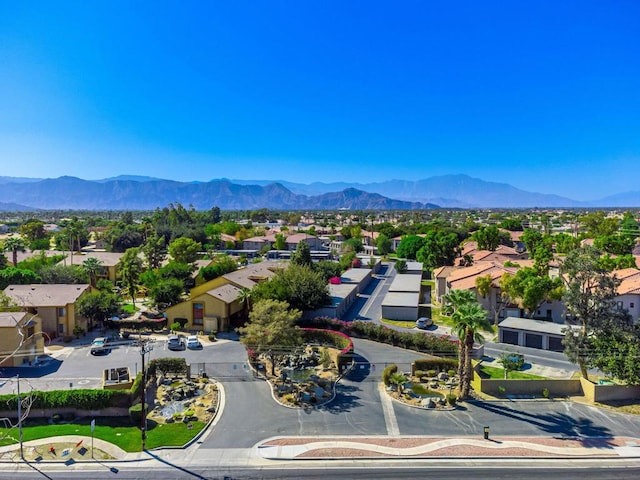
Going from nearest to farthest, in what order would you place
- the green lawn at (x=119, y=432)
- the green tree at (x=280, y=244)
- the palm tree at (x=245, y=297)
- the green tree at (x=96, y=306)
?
the green lawn at (x=119, y=432)
the green tree at (x=96, y=306)
the palm tree at (x=245, y=297)
the green tree at (x=280, y=244)

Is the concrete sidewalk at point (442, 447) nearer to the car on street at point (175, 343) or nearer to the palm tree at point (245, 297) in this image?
the car on street at point (175, 343)

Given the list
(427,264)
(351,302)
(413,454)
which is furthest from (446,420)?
(427,264)

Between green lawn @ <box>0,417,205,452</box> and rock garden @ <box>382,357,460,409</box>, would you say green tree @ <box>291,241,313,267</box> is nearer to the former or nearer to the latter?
rock garden @ <box>382,357,460,409</box>

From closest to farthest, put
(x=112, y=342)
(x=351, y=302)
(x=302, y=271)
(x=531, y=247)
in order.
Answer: (x=112, y=342) → (x=302, y=271) → (x=351, y=302) → (x=531, y=247)

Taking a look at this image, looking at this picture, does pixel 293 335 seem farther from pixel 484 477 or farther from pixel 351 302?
pixel 351 302

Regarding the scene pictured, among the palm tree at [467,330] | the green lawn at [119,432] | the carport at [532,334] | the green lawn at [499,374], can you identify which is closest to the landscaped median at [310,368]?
the green lawn at [119,432]

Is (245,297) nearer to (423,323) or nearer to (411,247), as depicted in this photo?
(423,323)

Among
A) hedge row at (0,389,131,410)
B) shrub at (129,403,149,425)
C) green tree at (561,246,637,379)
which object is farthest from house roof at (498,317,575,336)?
hedge row at (0,389,131,410)
